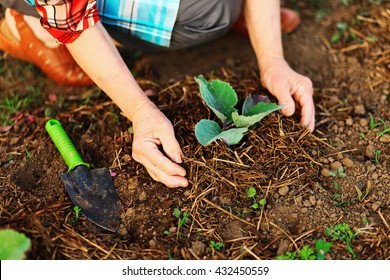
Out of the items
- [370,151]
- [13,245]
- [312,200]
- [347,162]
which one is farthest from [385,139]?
[13,245]

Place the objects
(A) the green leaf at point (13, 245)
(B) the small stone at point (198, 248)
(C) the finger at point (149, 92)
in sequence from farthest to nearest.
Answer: (C) the finger at point (149, 92) < (B) the small stone at point (198, 248) < (A) the green leaf at point (13, 245)

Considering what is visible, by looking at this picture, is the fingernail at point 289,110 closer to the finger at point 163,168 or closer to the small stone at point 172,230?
the finger at point 163,168

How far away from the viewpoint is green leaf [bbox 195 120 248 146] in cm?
160

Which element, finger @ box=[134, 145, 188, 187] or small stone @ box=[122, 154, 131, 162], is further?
small stone @ box=[122, 154, 131, 162]

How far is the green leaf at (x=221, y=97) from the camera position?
1.72 m

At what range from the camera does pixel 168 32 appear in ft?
6.43

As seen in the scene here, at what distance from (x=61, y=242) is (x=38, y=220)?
0.33 feet

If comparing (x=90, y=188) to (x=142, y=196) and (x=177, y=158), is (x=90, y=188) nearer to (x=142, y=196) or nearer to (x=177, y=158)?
(x=142, y=196)

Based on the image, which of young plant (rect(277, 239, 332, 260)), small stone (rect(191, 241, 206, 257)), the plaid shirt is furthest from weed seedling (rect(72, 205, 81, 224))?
young plant (rect(277, 239, 332, 260))

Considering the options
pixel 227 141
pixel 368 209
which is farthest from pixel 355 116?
pixel 227 141

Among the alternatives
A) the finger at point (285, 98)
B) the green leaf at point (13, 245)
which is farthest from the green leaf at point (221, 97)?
the green leaf at point (13, 245)

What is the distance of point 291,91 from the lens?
6.03 feet

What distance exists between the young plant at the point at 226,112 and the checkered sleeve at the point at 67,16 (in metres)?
0.41

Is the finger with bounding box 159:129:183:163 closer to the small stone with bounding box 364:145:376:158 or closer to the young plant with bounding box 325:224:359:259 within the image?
the young plant with bounding box 325:224:359:259
